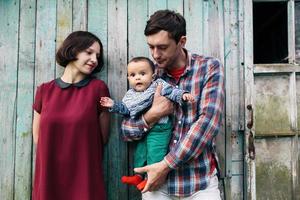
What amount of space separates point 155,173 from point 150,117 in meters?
0.32

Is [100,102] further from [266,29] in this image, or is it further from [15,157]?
[266,29]

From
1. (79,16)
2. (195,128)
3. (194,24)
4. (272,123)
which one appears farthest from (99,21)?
(272,123)

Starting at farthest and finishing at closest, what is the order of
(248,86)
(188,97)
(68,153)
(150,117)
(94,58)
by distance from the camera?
(248,86) → (94,58) → (68,153) → (150,117) → (188,97)

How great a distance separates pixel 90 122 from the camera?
7.97ft

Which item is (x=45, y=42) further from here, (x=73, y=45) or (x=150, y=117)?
(x=150, y=117)

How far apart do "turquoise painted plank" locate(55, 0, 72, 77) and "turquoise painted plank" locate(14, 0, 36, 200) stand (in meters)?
0.16

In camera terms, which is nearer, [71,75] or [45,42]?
[71,75]

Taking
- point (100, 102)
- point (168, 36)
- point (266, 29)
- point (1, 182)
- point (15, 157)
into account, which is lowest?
point (1, 182)

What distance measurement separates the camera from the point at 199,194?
2.25m

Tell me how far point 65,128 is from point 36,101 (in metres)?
0.32

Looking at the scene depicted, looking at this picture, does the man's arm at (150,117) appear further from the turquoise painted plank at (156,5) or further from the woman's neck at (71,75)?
the turquoise painted plank at (156,5)

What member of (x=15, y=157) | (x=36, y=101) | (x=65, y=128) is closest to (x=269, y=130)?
(x=65, y=128)

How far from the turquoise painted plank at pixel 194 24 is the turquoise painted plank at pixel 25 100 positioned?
105 centimetres

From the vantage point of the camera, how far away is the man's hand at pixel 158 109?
2.30m
